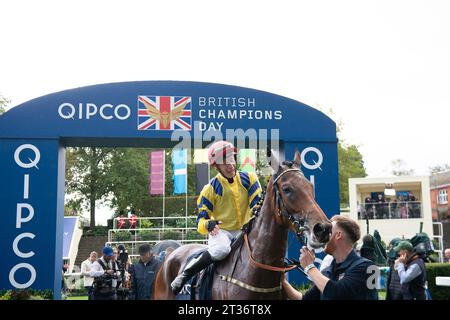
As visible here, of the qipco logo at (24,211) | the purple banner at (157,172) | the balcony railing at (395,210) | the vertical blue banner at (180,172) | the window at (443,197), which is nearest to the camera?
the qipco logo at (24,211)

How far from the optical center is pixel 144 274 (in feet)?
27.5

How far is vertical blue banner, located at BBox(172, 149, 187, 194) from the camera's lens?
19594 mm

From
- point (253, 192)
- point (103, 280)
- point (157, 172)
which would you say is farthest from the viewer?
point (157, 172)

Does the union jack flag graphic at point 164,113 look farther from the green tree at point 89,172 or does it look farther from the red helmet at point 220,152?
the green tree at point 89,172

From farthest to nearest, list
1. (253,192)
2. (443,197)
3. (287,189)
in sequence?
1. (443,197)
2. (253,192)
3. (287,189)

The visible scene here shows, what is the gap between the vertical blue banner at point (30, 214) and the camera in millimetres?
8773

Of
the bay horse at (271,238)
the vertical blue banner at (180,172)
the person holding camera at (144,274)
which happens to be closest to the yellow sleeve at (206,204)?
the bay horse at (271,238)

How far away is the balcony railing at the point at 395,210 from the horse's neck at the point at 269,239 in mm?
22396

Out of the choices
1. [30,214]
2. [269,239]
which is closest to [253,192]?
[269,239]

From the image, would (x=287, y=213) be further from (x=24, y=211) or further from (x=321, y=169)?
(x=24, y=211)

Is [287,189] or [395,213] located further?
[395,213]

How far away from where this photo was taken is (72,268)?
866 inches

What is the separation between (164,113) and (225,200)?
200 inches

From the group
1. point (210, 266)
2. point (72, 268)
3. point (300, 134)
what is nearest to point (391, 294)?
point (210, 266)
